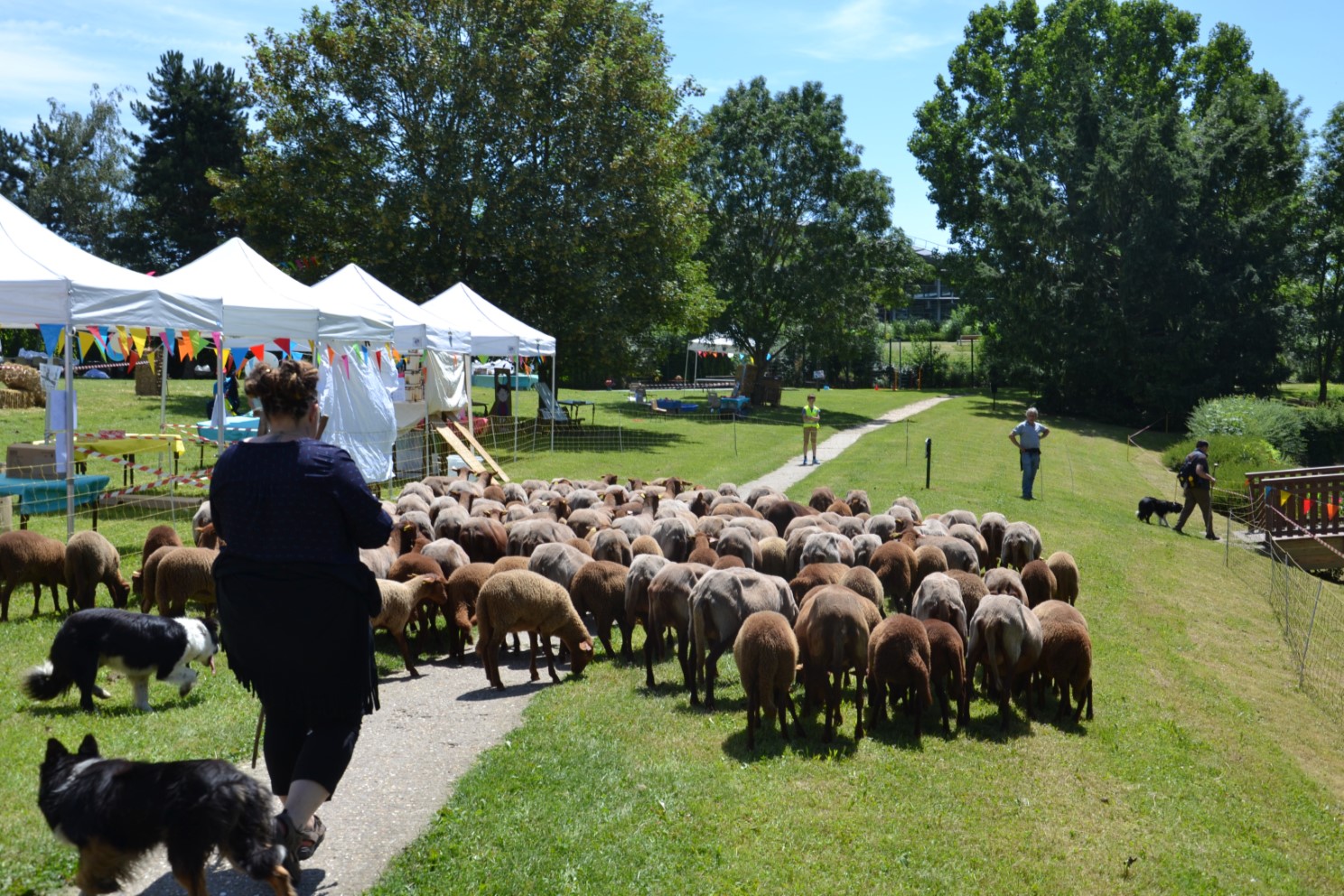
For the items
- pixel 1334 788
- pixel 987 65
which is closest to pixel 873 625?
pixel 1334 788

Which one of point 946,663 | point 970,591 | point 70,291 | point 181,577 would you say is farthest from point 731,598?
point 70,291

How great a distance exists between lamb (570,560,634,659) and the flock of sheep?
17 millimetres

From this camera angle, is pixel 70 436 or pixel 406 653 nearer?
pixel 406 653

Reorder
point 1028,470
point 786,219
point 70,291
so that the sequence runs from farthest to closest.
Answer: point 786,219 < point 1028,470 < point 70,291

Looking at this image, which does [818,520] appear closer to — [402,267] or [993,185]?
[402,267]

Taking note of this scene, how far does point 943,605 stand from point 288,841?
6187 mm

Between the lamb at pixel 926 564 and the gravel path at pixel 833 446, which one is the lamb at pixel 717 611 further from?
the gravel path at pixel 833 446

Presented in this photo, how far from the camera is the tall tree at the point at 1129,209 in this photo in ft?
153

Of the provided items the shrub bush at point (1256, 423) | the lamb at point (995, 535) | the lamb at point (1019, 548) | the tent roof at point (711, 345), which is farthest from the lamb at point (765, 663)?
the tent roof at point (711, 345)

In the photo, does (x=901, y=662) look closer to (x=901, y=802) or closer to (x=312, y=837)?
(x=901, y=802)

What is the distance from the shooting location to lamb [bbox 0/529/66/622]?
30.7 ft

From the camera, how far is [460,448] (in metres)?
21.8

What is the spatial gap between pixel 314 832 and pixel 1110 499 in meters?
25.6

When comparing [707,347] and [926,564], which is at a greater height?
[707,347]
